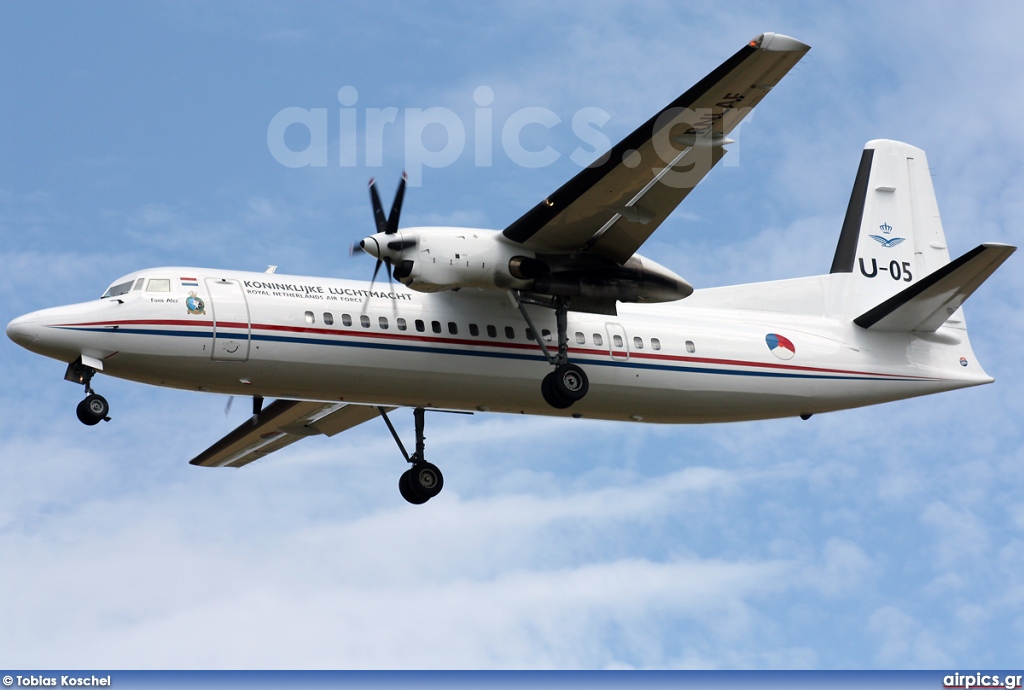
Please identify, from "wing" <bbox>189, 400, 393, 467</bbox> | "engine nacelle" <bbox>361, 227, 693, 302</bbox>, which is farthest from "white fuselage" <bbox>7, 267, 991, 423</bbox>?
"wing" <bbox>189, 400, 393, 467</bbox>

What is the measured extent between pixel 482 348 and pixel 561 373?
1121mm

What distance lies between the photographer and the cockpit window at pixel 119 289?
16.8m

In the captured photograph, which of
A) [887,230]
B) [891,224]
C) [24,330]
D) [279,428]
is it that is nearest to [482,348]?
[279,428]

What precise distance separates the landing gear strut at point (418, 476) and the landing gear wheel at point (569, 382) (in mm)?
2993

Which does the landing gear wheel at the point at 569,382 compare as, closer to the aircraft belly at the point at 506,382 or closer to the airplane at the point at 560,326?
the airplane at the point at 560,326

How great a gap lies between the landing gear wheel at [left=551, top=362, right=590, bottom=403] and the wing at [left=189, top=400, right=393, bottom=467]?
11.3ft

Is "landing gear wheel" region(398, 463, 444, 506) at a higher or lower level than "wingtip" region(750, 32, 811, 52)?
lower

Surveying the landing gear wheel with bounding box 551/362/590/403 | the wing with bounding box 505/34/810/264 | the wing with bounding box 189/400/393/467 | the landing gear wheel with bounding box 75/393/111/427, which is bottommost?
the landing gear wheel with bounding box 75/393/111/427

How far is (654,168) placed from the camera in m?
16.7

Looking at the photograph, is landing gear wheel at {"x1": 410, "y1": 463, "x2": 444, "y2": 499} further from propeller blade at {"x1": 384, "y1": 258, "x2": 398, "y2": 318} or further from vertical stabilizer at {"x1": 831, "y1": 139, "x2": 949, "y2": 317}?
vertical stabilizer at {"x1": 831, "y1": 139, "x2": 949, "y2": 317}

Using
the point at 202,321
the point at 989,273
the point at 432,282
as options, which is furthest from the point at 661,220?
the point at 202,321

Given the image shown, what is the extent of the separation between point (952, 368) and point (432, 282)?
875 centimetres

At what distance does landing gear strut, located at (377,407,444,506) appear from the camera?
19.8m

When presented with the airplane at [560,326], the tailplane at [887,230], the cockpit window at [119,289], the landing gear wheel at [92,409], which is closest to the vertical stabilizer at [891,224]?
the tailplane at [887,230]
